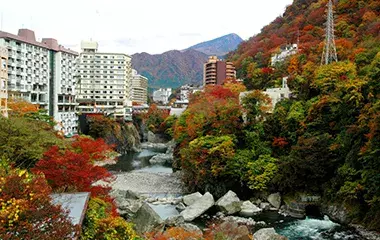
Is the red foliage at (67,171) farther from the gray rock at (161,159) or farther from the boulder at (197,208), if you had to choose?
the gray rock at (161,159)

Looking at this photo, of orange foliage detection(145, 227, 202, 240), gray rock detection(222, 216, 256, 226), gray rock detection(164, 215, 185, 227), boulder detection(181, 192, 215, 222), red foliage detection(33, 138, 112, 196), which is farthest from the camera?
boulder detection(181, 192, 215, 222)

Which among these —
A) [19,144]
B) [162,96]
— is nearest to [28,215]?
[19,144]

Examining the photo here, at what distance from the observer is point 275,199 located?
78.5 feet

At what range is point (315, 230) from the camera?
19.4 m

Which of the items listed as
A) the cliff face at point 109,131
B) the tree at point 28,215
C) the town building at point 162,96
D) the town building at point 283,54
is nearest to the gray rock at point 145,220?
the tree at point 28,215

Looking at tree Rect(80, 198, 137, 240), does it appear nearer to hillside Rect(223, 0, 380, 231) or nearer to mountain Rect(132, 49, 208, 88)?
hillside Rect(223, 0, 380, 231)

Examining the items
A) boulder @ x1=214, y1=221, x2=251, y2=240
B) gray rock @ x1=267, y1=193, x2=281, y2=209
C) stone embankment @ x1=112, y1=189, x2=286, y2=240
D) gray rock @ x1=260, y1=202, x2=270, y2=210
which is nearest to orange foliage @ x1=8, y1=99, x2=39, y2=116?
stone embankment @ x1=112, y1=189, x2=286, y2=240

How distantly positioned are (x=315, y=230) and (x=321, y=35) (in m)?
Answer: 33.5

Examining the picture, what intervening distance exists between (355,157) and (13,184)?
1853cm

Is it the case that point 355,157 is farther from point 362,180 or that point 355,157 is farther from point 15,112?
point 15,112

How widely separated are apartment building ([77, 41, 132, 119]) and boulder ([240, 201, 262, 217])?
45.6 meters

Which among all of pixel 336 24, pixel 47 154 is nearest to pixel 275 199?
pixel 47 154

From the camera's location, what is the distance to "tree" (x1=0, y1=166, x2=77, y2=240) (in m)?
6.47

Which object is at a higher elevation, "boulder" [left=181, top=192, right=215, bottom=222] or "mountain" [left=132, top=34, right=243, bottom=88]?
"mountain" [left=132, top=34, right=243, bottom=88]
